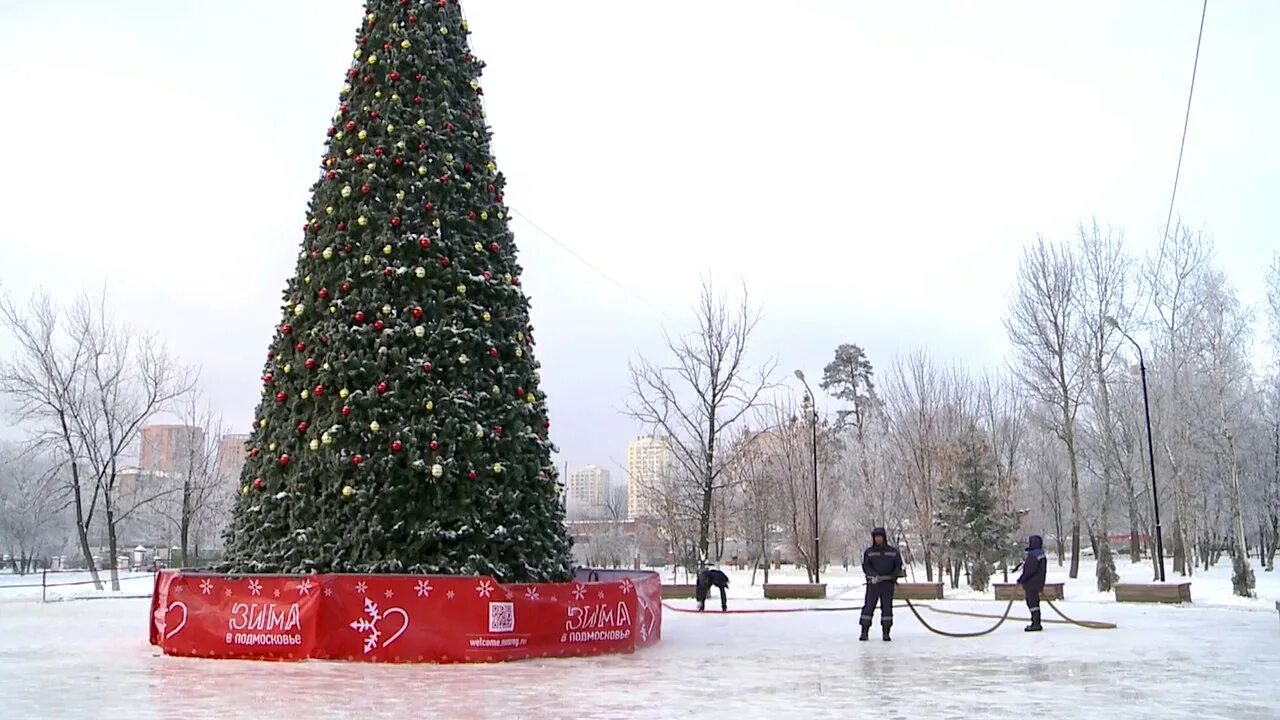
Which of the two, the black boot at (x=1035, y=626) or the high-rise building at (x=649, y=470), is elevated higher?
the high-rise building at (x=649, y=470)

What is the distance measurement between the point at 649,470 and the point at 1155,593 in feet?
129

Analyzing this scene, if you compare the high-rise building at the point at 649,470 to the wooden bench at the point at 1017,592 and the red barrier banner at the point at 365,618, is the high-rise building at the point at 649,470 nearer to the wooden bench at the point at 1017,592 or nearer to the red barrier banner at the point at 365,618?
the wooden bench at the point at 1017,592

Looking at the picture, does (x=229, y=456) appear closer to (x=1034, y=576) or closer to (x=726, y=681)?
(x=1034, y=576)

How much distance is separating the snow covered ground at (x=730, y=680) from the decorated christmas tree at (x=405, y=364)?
170 centimetres

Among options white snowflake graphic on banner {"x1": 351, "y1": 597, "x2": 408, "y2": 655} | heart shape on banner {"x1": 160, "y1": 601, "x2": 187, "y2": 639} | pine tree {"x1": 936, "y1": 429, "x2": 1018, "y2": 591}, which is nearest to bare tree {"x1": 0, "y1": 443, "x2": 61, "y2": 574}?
pine tree {"x1": 936, "y1": 429, "x2": 1018, "y2": 591}

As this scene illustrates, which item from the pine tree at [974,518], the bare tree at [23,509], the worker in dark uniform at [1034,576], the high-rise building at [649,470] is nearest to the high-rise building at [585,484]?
the high-rise building at [649,470]

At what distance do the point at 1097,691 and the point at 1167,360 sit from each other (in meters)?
35.5

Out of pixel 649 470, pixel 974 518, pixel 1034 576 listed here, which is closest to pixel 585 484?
pixel 649 470

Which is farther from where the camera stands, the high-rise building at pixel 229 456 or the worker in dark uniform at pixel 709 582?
the high-rise building at pixel 229 456

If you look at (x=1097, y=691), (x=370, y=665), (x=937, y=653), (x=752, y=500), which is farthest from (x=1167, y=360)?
(x=370, y=665)

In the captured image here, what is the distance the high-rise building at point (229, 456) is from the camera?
5294 cm

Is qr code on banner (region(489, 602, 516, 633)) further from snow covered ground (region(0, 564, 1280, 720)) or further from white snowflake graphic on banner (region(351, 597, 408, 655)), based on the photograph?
white snowflake graphic on banner (region(351, 597, 408, 655))

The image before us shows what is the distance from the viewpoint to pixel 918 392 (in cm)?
4603

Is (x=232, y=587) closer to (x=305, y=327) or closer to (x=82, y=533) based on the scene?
(x=305, y=327)
